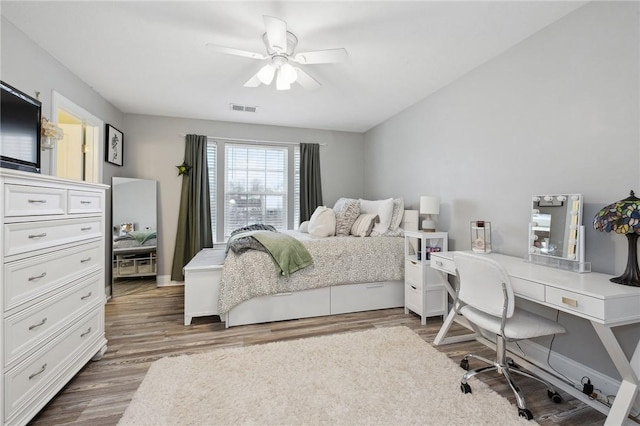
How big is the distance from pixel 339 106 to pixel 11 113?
3097 millimetres

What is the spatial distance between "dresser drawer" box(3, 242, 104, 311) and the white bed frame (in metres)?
0.90

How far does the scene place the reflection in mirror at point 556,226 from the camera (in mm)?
1807

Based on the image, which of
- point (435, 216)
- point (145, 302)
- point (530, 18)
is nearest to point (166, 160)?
point (145, 302)

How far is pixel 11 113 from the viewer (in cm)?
171

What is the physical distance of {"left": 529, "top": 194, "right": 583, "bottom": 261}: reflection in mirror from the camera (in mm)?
1807

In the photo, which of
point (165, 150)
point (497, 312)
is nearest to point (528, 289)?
point (497, 312)

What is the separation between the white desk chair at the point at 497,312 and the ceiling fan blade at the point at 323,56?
1664 mm

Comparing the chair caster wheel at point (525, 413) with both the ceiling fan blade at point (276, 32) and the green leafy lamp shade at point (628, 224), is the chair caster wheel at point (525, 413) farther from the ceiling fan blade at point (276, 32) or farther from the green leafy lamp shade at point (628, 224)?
the ceiling fan blade at point (276, 32)

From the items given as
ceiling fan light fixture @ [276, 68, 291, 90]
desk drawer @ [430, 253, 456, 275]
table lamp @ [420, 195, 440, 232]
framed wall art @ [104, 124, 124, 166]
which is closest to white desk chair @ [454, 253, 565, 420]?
desk drawer @ [430, 253, 456, 275]

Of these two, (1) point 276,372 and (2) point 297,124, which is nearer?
(1) point 276,372

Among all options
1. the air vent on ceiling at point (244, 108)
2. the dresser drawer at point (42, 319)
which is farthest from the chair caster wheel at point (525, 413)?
the air vent on ceiling at point (244, 108)

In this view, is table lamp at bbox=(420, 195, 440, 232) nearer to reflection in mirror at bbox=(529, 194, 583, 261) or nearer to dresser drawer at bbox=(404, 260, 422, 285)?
dresser drawer at bbox=(404, 260, 422, 285)

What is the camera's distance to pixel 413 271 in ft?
9.93

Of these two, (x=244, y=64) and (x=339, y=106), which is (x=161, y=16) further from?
(x=339, y=106)
